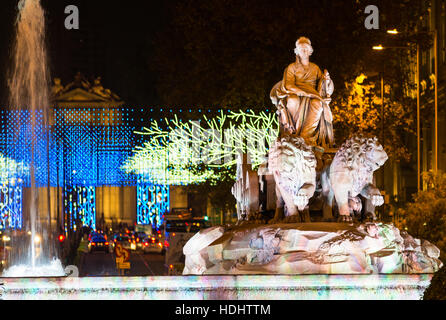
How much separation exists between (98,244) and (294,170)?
32.0 metres

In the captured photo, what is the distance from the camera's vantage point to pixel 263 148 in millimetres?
36219

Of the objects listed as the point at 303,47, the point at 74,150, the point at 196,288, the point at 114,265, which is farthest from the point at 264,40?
the point at 196,288

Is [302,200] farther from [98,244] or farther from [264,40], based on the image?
[98,244]

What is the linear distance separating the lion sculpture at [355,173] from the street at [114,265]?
11.3 meters

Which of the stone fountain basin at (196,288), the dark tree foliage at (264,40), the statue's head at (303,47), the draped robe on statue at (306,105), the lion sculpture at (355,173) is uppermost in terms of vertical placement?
the dark tree foliage at (264,40)

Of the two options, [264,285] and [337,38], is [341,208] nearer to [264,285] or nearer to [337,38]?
[264,285]

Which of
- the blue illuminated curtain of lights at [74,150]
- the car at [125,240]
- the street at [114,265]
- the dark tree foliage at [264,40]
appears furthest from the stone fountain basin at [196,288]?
the car at [125,240]

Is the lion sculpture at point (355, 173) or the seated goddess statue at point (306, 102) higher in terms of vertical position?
the seated goddess statue at point (306, 102)

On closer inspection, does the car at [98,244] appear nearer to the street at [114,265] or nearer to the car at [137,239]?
the street at [114,265]

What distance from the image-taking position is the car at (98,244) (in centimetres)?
4934

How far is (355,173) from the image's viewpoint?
1820 cm

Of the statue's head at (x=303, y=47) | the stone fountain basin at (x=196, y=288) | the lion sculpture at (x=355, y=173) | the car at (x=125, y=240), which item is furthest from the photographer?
the car at (x=125, y=240)

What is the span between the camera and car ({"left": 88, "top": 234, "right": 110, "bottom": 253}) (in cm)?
4934

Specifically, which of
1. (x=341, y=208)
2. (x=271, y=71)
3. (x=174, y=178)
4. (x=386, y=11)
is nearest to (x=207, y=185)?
(x=174, y=178)
